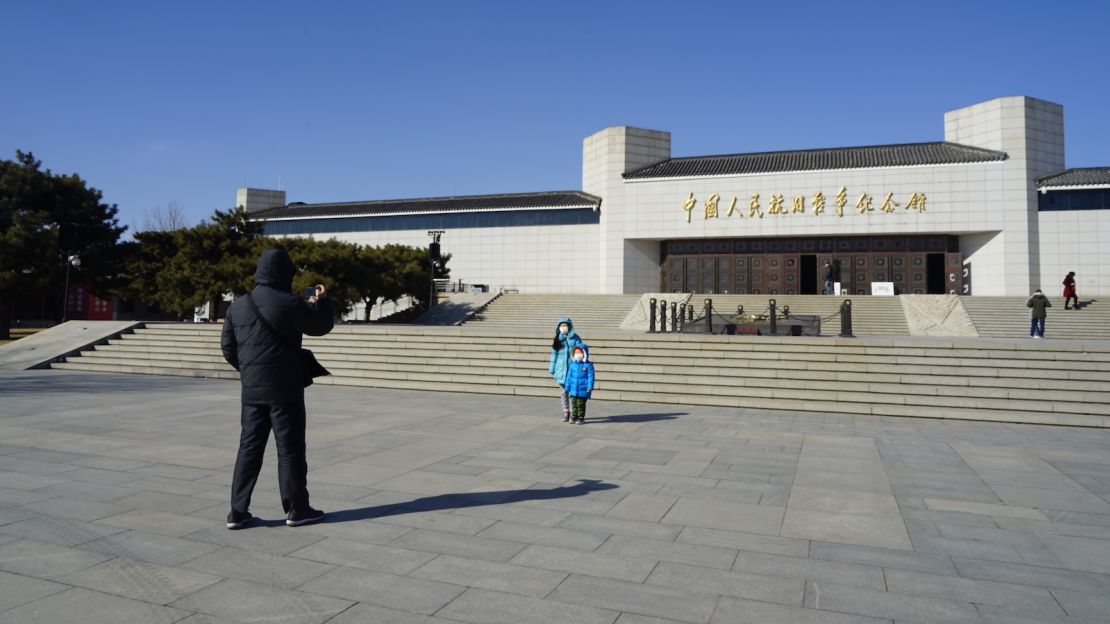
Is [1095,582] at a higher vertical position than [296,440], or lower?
lower

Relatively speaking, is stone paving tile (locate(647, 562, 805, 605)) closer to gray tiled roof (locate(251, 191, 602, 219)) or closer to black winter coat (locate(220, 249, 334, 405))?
black winter coat (locate(220, 249, 334, 405))

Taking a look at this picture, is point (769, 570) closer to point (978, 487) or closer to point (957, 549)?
point (957, 549)

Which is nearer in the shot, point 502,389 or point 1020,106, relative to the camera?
point 502,389

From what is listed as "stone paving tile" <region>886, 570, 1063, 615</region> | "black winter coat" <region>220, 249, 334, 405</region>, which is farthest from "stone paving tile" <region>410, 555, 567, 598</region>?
"stone paving tile" <region>886, 570, 1063, 615</region>

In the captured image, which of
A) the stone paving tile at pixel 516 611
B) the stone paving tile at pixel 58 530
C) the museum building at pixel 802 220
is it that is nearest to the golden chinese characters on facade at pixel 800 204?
the museum building at pixel 802 220

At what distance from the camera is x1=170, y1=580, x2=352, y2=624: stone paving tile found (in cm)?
316

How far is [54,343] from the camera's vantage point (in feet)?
60.5

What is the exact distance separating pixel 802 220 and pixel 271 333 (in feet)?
111

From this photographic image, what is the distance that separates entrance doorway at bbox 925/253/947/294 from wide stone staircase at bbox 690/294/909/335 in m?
7.22

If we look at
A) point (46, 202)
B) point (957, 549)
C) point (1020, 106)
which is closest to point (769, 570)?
point (957, 549)

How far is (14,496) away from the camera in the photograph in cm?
528

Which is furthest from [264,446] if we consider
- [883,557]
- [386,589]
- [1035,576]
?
[1035,576]

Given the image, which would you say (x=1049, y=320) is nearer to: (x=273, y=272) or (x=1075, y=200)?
(x=1075, y=200)

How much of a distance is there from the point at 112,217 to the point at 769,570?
102 ft
